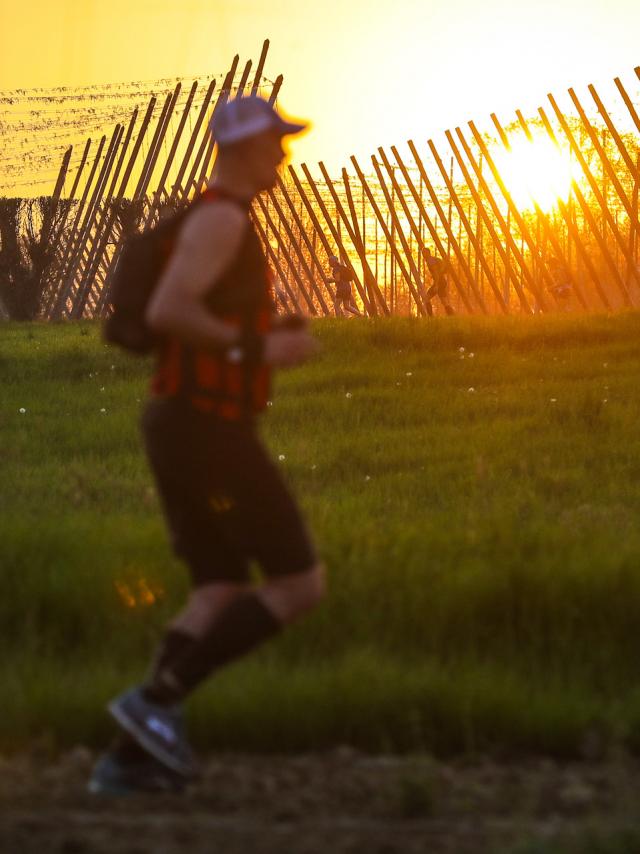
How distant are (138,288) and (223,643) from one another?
105 centimetres

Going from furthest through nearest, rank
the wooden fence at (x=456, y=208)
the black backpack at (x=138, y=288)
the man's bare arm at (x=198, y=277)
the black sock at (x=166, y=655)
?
1. the wooden fence at (x=456, y=208)
2. the black sock at (x=166, y=655)
3. the black backpack at (x=138, y=288)
4. the man's bare arm at (x=198, y=277)

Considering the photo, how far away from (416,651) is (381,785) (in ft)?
4.58

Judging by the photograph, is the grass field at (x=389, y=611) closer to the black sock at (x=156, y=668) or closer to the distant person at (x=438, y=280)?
the black sock at (x=156, y=668)

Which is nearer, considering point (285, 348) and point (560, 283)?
point (285, 348)

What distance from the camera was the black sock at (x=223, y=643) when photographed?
172 inches

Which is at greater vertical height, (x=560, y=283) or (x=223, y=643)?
(x=560, y=283)

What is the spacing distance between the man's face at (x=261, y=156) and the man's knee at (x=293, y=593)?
111 centimetres

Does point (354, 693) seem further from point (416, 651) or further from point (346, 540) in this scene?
point (346, 540)

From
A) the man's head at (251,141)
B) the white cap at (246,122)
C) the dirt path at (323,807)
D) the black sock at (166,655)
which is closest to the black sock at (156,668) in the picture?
the black sock at (166,655)

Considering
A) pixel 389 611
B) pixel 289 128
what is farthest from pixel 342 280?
pixel 289 128

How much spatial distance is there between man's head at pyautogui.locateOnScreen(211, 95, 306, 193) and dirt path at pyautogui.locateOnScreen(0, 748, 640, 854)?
1743 mm

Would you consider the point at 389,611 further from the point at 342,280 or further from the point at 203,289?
the point at 342,280

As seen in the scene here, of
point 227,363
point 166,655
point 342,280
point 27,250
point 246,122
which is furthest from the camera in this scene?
point 27,250

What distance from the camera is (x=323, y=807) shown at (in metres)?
4.20
